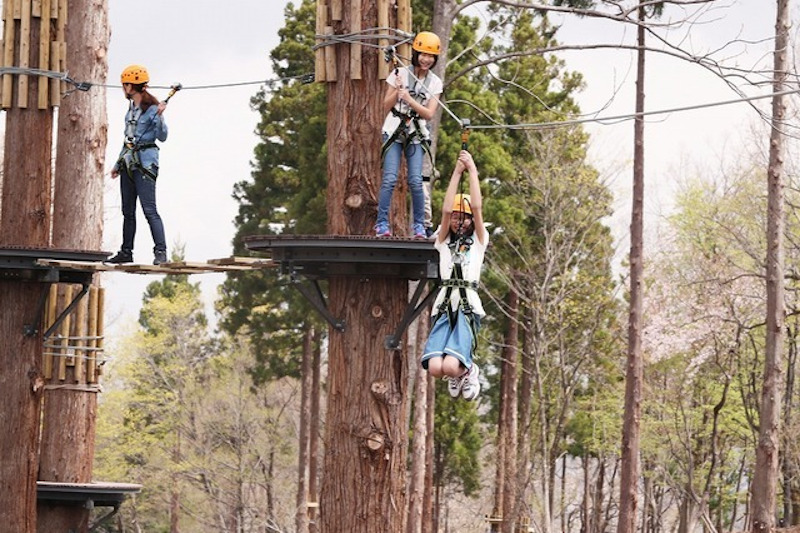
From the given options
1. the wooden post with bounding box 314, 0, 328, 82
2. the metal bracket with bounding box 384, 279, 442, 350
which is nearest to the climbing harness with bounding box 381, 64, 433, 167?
the wooden post with bounding box 314, 0, 328, 82

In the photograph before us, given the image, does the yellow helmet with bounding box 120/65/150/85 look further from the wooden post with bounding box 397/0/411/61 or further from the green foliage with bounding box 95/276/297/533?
the green foliage with bounding box 95/276/297/533

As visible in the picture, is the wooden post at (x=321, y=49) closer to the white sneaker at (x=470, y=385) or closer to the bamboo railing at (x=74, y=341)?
the white sneaker at (x=470, y=385)

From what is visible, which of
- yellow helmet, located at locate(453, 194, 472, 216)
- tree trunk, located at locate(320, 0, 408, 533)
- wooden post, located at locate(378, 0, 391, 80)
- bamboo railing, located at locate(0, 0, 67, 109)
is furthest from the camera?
bamboo railing, located at locate(0, 0, 67, 109)

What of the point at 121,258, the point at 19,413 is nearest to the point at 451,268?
the point at 121,258

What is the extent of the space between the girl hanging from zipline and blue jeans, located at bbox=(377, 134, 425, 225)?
0.51 metres

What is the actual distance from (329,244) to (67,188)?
20.4 ft

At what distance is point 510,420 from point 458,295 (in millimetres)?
25329

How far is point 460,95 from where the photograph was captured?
27.9 metres

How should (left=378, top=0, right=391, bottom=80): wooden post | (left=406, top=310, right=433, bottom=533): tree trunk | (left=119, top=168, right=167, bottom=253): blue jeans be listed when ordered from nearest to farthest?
(left=378, top=0, right=391, bottom=80): wooden post → (left=119, top=168, right=167, bottom=253): blue jeans → (left=406, top=310, right=433, bottom=533): tree trunk

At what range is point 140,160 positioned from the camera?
10477 mm

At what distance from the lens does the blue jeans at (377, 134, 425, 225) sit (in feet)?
26.7

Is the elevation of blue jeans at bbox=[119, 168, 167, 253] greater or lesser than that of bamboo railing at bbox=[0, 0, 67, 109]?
lesser

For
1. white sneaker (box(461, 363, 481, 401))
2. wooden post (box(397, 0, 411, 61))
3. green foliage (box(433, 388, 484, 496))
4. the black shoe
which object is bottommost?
green foliage (box(433, 388, 484, 496))

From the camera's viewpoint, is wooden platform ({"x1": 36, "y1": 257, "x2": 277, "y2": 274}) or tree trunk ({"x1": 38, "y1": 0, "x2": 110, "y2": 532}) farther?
tree trunk ({"x1": 38, "y1": 0, "x2": 110, "y2": 532})
